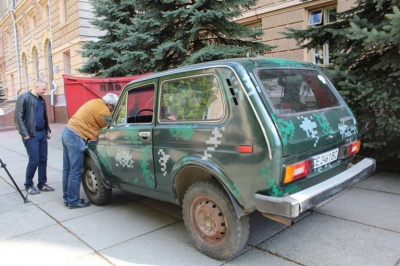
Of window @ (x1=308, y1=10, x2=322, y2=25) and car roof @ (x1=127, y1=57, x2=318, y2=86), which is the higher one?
window @ (x1=308, y1=10, x2=322, y2=25)

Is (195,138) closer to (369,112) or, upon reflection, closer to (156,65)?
(369,112)

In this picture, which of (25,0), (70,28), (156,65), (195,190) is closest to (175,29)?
(156,65)

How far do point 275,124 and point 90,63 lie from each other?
8.92 metres

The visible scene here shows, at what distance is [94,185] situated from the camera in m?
4.81

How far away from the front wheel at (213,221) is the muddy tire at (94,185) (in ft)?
5.98

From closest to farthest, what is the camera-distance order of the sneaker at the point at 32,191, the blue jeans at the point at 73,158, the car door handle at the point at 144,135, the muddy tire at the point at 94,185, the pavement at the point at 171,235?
the pavement at the point at 171,235 < the car door handle at the point at 144,135 < the blue jeans at the point at 73,158 < the muddy tire at the point at 94,185 < the sneaker at the point at 32,191

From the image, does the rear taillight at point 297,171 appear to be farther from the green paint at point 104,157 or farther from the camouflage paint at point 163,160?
the green paint at point 104,157

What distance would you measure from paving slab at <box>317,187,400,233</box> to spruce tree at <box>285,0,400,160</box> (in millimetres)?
835

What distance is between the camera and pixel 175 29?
840 centimetres

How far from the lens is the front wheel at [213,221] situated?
2.95 m

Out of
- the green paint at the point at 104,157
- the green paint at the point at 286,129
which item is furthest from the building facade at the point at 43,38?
the green paint at the point at 286,129

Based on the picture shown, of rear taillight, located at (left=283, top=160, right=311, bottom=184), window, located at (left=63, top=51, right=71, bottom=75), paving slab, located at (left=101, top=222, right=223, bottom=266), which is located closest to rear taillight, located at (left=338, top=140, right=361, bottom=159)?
rear taillight, located at (left=283, top=160, right=311, bottom=184)

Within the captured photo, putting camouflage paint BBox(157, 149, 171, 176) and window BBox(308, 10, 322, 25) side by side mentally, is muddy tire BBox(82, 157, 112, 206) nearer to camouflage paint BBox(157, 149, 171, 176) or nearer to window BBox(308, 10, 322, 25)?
camouflage paint BBox(157, 149, 171, 176)

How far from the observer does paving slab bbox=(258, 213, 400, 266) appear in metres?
3.00
